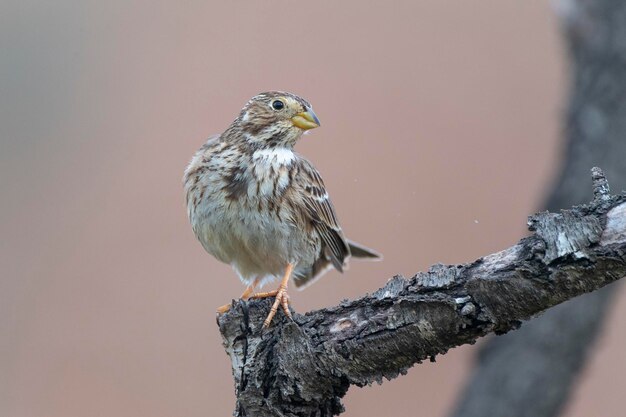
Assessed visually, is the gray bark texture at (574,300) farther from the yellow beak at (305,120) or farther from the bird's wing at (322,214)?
the yellow beak at (305,120)

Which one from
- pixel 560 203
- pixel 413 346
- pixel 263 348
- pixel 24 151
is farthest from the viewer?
pixel 24 151

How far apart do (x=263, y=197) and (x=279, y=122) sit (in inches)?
18.8

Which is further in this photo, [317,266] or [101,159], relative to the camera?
[101,159]

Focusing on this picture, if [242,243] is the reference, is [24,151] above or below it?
above

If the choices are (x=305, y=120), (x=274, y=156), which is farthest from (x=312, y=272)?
(x=305, y=120)

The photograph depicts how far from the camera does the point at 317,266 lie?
5.65 meters

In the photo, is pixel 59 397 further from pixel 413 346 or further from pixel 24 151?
pixel 413 346

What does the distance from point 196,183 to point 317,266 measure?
95 centimetres

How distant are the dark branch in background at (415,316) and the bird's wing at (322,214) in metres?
1.08

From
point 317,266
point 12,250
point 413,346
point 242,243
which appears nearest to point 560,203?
point 317,266

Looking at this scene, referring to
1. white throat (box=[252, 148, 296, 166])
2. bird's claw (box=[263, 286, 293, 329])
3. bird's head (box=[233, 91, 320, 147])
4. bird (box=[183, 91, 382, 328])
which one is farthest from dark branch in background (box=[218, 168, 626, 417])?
bird's head (box=[233, 91, 320, 147])

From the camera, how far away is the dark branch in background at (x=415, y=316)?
3285mm

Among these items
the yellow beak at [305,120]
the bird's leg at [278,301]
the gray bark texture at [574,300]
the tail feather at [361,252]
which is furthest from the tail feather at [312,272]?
the gray bark texture at [574,300]

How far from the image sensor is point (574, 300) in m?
5.77
